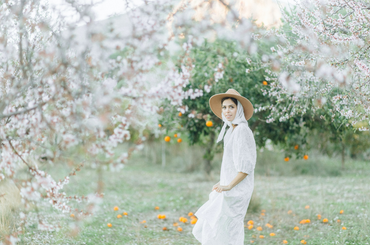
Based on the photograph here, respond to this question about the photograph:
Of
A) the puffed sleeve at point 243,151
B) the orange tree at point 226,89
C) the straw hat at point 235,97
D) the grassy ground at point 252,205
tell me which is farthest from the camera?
the orange tree at point 226,89

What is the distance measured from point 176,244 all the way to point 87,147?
3.04m

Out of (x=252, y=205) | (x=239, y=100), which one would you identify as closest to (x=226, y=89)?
(x=239, y=100)

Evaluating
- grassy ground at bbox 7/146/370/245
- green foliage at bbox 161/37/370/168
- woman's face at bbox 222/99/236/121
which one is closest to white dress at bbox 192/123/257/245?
woman's face at bbox 222/99/236/121

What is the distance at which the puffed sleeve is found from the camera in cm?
288

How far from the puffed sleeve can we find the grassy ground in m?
1.44

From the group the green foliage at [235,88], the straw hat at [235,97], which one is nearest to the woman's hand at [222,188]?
the straw hat at [235,97]

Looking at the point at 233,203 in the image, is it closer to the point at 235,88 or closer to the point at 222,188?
the point at 222,188

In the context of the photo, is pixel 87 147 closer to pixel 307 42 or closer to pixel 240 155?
pixel 240 155

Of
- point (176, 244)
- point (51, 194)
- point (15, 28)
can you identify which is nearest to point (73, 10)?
point (15, 28)

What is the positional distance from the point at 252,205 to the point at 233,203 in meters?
3.43

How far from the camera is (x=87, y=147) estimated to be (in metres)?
2.02

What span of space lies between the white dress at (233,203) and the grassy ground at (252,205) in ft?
4.19

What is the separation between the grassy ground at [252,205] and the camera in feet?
15.4

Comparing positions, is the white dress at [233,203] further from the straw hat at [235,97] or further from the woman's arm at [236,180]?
the straw hat at [235,97]
